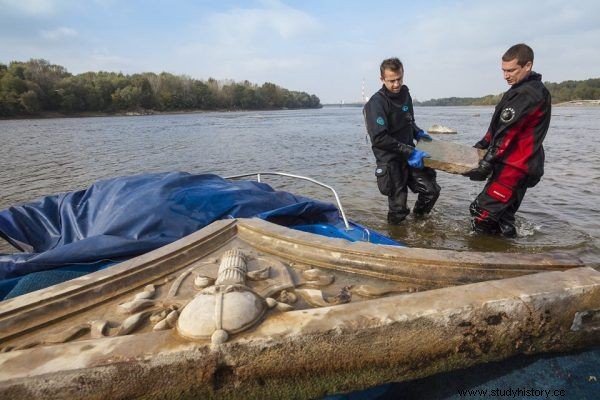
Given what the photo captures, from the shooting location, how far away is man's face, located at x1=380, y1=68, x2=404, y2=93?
4.49 meters

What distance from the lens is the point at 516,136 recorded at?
3.91m

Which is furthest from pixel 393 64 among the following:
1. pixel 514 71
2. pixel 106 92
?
pixel 106 92

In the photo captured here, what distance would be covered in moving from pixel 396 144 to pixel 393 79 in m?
0.82

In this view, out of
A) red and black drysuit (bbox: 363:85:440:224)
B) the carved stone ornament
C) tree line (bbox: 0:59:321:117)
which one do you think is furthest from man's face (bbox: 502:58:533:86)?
tree line (bbox: 0:59:321:117)

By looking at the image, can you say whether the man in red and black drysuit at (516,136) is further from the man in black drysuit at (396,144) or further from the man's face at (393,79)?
the man's face at (393,79)

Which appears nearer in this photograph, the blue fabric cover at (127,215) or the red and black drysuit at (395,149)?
the blue fabric cover at (127,215)

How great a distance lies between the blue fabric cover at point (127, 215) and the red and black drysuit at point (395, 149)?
1.23 metres

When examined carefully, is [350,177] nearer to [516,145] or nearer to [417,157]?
[417,157]

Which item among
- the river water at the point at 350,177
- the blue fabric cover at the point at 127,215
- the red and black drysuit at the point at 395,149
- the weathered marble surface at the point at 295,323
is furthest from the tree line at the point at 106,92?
the weathered marble surface at the point at 295,323

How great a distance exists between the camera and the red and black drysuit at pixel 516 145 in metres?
3.77

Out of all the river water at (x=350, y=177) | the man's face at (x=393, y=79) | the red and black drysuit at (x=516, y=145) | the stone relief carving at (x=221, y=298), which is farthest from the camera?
the river water at (x=350, y=177)

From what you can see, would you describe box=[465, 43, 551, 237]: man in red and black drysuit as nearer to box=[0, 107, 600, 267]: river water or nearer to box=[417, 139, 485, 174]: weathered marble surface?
box=[417, 139, 485, 174]: weathered marble surface

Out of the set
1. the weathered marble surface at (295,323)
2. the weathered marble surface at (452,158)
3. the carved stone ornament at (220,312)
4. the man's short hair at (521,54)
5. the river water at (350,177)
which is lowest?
the river water at (350,177)

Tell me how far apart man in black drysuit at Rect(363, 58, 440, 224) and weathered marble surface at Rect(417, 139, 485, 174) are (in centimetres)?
17
